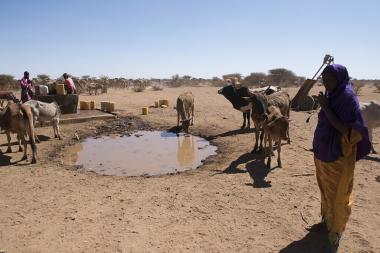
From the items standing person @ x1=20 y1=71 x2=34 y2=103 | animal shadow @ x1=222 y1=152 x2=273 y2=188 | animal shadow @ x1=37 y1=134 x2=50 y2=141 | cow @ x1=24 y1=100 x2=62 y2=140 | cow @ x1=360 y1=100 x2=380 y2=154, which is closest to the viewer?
animal shadow @ x1=222 y1=152 x2=273 y2=188

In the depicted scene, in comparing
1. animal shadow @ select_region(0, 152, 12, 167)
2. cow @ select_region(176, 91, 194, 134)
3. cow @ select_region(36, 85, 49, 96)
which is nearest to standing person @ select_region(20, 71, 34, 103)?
cow @ select_region(36, 85, 49, 96)

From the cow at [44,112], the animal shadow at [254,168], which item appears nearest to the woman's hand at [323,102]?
the animal shadow at [254,168]

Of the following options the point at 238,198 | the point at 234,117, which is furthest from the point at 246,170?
the point at 234,117

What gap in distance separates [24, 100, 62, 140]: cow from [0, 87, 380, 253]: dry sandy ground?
1.85 m

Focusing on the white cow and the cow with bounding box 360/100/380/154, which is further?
the white cow

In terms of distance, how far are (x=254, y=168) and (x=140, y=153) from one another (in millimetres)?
3468

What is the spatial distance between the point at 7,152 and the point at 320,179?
8.16 m

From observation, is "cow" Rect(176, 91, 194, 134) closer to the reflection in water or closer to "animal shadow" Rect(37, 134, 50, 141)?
the reflection in water

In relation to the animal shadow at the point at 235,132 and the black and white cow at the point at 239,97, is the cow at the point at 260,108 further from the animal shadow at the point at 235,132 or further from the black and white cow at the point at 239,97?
the animal shadow at the point at 235,132

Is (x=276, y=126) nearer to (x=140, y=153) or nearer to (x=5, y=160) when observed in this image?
(x=140, y=153)

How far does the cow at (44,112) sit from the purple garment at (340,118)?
28.0 ft

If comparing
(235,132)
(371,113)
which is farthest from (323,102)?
(235,132)

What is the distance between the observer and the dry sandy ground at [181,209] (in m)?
4.76

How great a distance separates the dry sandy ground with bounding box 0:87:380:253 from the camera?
15.6ft
